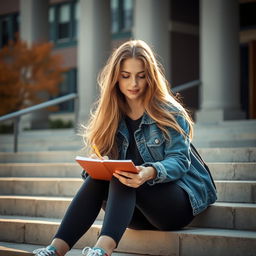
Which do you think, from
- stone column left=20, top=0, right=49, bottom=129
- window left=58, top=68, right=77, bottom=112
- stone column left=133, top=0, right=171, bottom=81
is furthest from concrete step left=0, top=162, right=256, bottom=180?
window left=58, top=68, right=77, bottom=112

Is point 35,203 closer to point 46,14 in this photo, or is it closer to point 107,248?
point 107,248

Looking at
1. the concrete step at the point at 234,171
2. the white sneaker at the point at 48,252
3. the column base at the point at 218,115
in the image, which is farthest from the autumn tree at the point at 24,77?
the white sneaker at the point at 48,252

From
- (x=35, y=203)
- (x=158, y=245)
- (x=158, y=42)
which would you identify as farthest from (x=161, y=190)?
(x=158, y=42)

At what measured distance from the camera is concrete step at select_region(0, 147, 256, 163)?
632 centimetres

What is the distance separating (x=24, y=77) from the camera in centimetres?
1644

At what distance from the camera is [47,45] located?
16.4 meters

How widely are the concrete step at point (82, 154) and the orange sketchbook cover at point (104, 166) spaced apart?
8.48ft

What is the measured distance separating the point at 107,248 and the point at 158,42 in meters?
8.62

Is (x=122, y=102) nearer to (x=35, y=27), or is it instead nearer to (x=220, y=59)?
(x=220, y=59)

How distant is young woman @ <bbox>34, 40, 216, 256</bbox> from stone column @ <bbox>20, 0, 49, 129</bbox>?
1090 centimetres

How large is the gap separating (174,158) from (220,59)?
6931 mm

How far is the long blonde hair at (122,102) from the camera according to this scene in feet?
14.4

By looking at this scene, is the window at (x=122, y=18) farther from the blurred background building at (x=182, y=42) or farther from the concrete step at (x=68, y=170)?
the concrete step at (x=68, y=170)

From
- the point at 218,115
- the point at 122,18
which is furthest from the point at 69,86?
the point at 218,115
